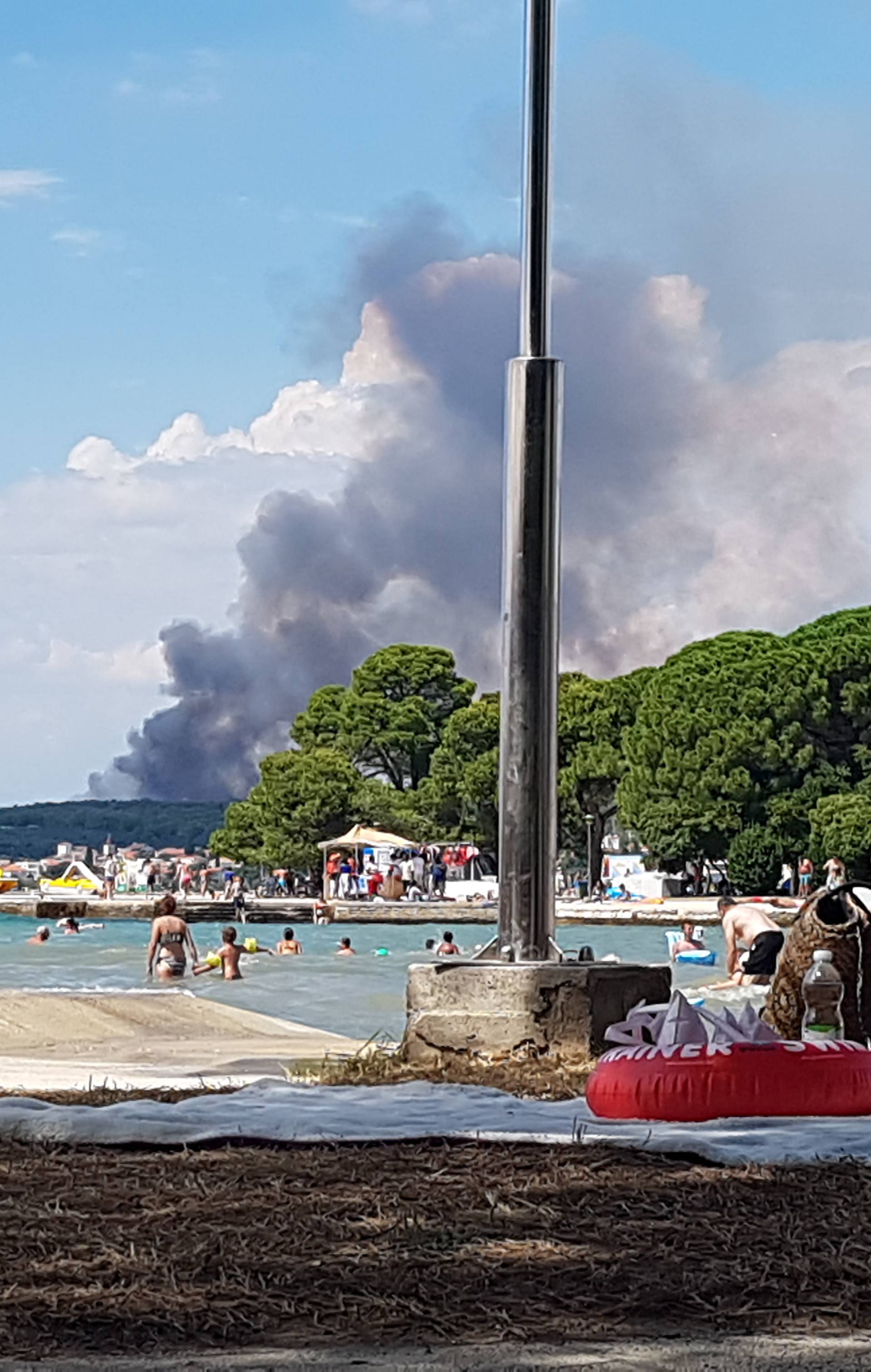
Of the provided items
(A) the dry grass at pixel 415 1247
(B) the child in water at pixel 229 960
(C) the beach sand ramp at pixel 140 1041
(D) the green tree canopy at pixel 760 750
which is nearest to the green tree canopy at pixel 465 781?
(D) the green tree canopy at pixel 760 750

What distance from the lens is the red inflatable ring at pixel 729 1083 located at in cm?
726

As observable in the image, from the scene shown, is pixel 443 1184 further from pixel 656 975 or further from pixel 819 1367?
pixel 656 975

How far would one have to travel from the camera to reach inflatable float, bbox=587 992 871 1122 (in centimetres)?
727

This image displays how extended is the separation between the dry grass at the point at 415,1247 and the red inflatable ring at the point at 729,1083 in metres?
0.84

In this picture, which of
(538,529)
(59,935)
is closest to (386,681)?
(59,935)

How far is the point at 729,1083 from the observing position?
7.27 metres

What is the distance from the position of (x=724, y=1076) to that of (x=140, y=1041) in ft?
23.4

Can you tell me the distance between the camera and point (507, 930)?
10070 mm

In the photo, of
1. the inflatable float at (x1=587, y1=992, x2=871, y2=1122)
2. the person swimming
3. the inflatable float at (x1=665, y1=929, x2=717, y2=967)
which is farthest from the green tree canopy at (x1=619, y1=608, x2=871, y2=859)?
the inflatable float at (x1=587, y1=992, x2=871, y2=1122)

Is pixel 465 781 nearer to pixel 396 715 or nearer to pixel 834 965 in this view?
pixel 396 715

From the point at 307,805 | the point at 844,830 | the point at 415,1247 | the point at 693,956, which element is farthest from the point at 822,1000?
the point at 307,805

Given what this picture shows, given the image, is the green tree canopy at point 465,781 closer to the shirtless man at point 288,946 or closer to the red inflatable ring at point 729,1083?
the shirtless man at point 288,946

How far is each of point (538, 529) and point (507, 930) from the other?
6.69 feet

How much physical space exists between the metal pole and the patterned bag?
1.17 meters
